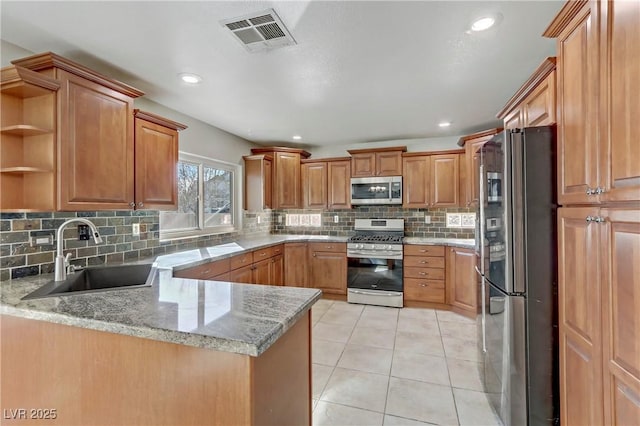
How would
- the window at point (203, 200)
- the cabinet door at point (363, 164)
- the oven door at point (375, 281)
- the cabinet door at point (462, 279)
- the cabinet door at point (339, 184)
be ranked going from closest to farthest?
the window at point (203, 200) → the cabinet door at point (462, 279) → the oven door at point (375, 281) → the cabinet door at point (363, 164) → the cabinet door at point (339, 184)

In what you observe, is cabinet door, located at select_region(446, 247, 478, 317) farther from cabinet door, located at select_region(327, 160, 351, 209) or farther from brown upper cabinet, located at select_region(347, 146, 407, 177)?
cabinet door, located at select_region(327, 160, 351, 209)

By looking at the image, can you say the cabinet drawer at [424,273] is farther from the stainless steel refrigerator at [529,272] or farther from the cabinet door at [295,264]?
the stainless steel refrigerator at [529,272]

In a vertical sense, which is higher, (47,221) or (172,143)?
(172,143)

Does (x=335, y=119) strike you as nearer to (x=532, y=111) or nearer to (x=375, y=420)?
(x=532, y=111)

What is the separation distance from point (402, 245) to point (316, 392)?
2284 mm

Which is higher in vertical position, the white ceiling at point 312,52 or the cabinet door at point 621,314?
the white ceiling at point 312,52

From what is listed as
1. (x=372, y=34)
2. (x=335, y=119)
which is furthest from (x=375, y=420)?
(x=335, y=119)

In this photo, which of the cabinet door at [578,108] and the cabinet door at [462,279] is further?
the cabinet door at [462,279]

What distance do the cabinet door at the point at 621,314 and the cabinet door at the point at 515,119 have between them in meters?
1.10

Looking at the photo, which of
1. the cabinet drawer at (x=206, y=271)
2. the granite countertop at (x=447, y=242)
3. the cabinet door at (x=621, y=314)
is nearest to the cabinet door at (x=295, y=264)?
the cabinet drawer at (x=206, y=271)

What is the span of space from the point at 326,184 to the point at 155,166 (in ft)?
8.63

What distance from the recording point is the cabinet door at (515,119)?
1.90m

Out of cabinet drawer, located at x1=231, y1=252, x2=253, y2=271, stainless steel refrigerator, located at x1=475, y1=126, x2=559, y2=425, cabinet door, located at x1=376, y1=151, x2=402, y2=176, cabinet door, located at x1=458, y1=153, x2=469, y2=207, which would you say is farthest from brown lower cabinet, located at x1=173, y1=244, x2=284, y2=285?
cabinet door, located at x1=458, y1=153, x2=469, y2=207

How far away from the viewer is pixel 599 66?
1.05m
